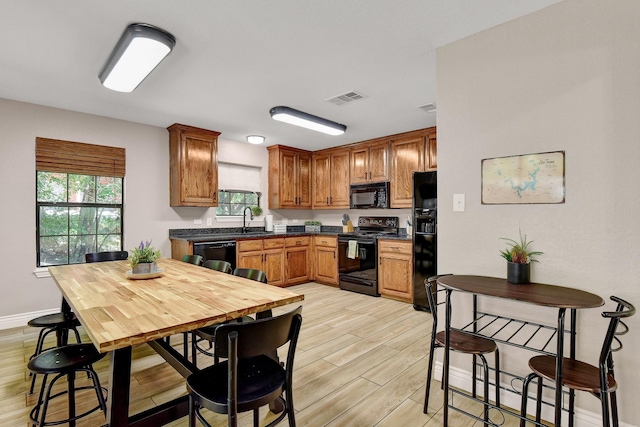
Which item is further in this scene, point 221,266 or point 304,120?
point 304,120

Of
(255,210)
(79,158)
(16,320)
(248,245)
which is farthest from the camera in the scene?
(255,210)

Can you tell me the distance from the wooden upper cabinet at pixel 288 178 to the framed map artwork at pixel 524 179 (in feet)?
13.0

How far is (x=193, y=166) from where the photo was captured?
4543 mm

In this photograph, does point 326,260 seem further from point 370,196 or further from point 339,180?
point 339,180

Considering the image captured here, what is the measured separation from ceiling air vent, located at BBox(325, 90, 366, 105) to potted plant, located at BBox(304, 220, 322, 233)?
2.98 meters

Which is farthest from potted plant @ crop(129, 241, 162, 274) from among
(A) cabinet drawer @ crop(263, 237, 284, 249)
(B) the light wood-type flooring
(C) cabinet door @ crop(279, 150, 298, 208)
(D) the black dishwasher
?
(C) cabinet door @ crop(279, 150, 298, 208)

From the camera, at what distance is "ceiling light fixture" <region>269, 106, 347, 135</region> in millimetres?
3693

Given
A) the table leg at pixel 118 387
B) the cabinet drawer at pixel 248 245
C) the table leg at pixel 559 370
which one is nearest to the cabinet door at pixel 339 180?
the cabinet drawer at pixel 248 245

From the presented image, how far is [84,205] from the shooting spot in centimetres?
402

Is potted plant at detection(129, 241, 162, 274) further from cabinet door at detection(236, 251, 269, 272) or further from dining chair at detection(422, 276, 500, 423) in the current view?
cabinet door at detection(236, 251, 269, 272)

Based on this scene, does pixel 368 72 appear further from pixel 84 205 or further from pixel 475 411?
pixel 84 205

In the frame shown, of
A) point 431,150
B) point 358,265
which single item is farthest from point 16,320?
point 431,150

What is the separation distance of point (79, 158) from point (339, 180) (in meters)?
3.79

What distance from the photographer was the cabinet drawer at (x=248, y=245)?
15.4ft
